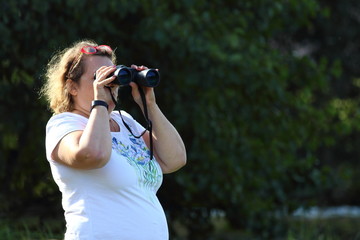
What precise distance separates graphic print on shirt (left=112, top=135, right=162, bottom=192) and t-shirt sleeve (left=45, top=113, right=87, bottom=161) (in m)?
0.16

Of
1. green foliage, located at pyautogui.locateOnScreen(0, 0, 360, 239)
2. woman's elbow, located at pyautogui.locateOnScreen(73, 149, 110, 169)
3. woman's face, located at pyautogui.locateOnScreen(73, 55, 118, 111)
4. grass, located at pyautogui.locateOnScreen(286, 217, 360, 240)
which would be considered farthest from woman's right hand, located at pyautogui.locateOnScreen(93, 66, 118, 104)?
grass, located at pyautogui.locateOnScreen(286, 217, 360, 240)

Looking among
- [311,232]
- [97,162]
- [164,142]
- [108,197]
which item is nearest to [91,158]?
[97,162]

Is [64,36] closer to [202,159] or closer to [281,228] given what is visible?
[202,159]

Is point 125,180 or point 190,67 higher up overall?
point 190,67

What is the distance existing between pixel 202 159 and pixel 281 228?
1305 mm

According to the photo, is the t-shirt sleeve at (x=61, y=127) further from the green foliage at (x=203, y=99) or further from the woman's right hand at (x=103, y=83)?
the green foliage at (x=203, y=99)

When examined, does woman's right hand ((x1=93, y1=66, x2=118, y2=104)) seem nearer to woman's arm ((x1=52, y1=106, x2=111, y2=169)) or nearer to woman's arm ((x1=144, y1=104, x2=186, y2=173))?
Answer: woman's arm ((x1=52, y1=106, x2=111, y2=169))

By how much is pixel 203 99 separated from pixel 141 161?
3550 millimetres

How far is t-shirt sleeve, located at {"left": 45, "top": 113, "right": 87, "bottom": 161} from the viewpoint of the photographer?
9.05ft

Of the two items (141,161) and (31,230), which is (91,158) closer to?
(141,161)

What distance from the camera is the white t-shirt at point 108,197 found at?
2691 mm

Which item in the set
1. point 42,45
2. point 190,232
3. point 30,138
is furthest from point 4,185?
point 190,232

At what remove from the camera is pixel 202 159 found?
21.0ft

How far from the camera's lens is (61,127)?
2781 millimetres
